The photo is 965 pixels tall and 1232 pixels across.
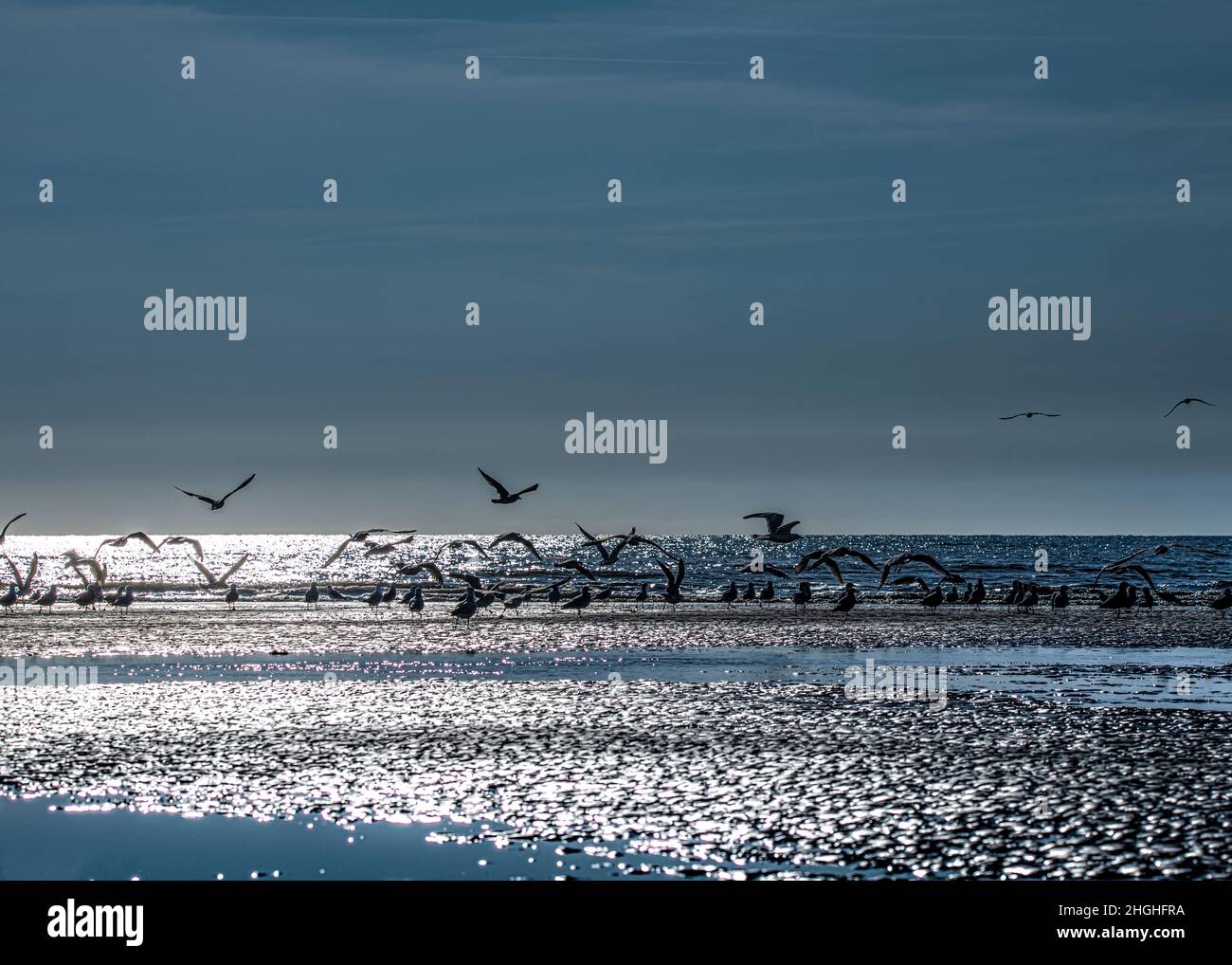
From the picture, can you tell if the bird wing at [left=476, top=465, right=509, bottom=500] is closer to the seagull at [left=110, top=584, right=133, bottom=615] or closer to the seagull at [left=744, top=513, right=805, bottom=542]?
the seagull at [left=744, top=513, right=805, bottom=542]

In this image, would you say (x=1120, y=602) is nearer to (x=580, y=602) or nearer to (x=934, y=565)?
(x=934, y=565)

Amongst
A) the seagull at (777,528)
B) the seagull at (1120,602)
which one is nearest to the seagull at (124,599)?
the seagull at (777,528)

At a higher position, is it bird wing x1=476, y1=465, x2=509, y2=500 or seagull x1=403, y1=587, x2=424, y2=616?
bird wing x1=476, y1=465, x2=509, y2=500

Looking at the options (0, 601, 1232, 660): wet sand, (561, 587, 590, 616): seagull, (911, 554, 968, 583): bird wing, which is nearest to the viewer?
(0, 601, 1232, 660): wet sand

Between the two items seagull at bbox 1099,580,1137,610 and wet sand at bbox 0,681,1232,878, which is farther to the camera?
seagull at bbox 1099,580,1137,610

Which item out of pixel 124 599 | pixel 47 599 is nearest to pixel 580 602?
pixel 124 599

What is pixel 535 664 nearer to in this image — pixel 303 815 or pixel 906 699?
pixel 906 699

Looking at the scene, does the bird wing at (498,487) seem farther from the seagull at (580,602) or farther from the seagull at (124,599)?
the seagull at (124,599)

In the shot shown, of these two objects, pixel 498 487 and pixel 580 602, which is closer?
pixel 498 487

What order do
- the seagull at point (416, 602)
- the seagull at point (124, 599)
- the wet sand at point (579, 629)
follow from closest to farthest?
the wet sand at point (579, 629), the seagull at point (416, 602), the seagull at point (124, 599)

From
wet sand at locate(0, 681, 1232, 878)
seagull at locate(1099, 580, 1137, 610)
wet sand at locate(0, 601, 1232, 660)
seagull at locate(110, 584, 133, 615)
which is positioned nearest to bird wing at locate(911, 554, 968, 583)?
wet sand at locate(0, 601, 1232, 660)

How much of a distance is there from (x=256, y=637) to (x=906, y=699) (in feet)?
84.3
